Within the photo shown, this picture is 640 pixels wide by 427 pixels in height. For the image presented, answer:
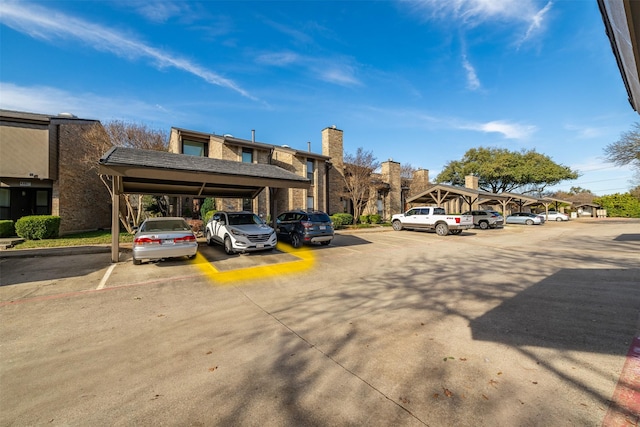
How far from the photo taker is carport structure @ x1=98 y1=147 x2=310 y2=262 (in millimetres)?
8367

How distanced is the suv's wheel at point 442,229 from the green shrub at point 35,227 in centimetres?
2271

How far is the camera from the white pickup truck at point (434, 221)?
17.5 m

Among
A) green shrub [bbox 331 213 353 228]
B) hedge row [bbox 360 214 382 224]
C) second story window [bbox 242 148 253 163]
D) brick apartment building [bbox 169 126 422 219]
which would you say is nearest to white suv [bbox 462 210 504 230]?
brick apartment building [bbox 169 126 422 219]

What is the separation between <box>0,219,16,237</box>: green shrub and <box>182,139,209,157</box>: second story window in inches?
386

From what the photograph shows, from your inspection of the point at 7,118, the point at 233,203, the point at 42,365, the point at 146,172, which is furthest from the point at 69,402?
the point at 7,118

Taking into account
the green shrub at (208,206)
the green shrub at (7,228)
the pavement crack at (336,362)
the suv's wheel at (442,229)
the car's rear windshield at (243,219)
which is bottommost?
the pavement crack at (336,362)

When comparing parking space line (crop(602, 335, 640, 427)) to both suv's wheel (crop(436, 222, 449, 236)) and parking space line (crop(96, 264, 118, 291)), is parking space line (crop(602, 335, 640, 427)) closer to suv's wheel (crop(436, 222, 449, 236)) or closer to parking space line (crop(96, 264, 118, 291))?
parking space line (crop(96, 264, 118, 291))

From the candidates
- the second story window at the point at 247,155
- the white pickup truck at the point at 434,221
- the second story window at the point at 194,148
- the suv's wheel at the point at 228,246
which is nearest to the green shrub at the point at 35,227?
the second story window at the point at 194,148

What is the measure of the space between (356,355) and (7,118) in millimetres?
22541

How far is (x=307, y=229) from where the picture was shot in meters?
11.8

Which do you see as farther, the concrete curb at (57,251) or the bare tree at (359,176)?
the bare tree at (359,176)

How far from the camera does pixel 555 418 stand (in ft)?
7.22

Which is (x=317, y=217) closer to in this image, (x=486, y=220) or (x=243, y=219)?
(x=243, y=219)

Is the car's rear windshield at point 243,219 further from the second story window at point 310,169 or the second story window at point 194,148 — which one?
the second story window at point 310,169
